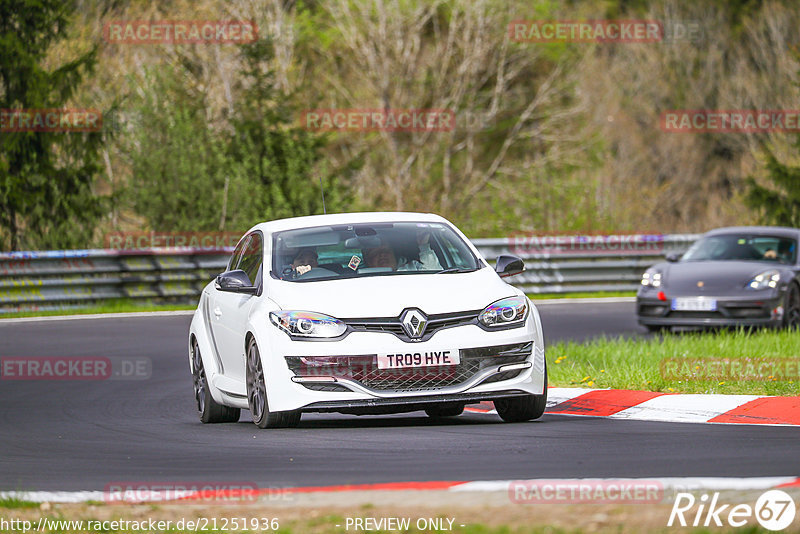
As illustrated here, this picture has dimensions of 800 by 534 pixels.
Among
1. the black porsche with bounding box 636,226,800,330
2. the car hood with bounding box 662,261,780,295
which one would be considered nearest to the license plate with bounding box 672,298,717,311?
the black porsche with bounding box 636,226,800,330

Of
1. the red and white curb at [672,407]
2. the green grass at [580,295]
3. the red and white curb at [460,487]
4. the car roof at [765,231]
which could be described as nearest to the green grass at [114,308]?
the green grass at [580,295]

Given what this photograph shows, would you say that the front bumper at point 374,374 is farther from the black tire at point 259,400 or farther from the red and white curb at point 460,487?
the red and white curb at point 460,487

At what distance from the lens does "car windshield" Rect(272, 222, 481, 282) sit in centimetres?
1054

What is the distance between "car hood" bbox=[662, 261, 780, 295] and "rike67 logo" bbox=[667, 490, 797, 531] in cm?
1221

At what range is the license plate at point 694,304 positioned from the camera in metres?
18.3

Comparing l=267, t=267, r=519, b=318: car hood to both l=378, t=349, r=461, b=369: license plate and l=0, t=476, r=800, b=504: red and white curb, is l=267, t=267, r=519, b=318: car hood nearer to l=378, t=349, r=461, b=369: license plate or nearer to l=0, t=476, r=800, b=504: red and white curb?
l=378, t=349, r=461, b=369: license plate

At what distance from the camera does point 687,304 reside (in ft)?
60.6

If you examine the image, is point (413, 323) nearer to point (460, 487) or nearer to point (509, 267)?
point (509, 267)

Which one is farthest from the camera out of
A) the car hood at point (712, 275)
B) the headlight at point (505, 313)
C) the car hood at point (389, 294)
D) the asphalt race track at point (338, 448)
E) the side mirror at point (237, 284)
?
the car hood at point (712, 275)

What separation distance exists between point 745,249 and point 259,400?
1107 cm

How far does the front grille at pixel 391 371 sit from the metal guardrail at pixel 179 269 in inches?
578

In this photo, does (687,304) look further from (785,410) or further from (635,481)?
(635,481)

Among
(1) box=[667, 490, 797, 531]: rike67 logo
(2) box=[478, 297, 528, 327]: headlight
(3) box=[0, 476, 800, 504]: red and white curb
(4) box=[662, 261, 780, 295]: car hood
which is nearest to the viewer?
(1) box=[667, 490, 797, 531]: rike67 logo

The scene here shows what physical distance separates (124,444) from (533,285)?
1852 cm
